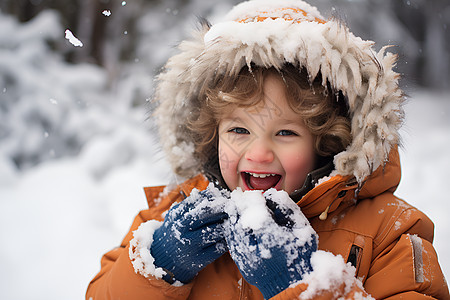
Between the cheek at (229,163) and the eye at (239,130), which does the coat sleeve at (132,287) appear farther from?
the eye at (239,130)

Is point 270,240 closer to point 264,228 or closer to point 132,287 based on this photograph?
point 264,228

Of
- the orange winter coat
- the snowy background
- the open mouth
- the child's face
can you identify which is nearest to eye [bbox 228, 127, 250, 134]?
the child's face

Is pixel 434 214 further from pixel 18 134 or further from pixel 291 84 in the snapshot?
pixel 18 134

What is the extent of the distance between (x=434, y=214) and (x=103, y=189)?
295 cm

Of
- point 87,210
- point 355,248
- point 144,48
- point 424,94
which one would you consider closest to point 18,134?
point 87,210

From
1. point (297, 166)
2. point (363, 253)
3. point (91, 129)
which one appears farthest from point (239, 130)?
point (91, 129)

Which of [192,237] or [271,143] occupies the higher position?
[271,143]

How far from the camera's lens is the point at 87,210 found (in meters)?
3.40

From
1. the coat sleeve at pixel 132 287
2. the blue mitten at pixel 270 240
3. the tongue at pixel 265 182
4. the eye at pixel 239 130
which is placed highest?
the eye at pixel 239 130

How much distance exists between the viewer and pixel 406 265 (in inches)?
41.4

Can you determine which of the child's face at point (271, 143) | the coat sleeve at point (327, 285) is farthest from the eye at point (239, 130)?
the coat sleeve at point (327, 285)

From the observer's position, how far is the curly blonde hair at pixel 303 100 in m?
1.16

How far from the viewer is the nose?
3.71 ft

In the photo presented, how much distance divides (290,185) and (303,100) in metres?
0.26
